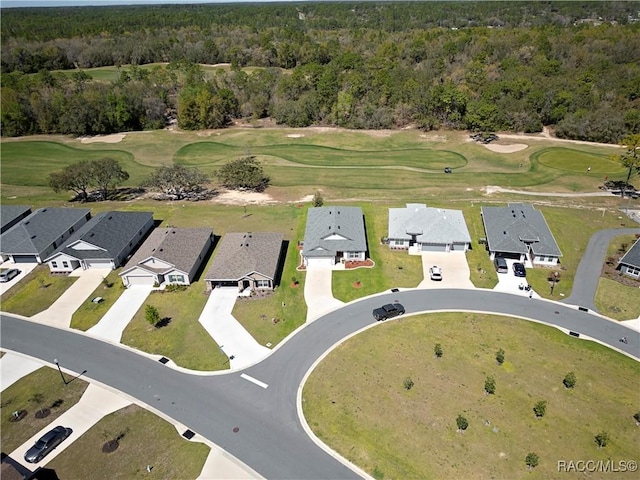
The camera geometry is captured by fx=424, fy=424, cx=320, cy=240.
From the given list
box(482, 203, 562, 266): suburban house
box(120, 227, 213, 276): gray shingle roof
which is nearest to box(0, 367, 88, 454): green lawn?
box(120, 227, 213, 276): gray shingle roof

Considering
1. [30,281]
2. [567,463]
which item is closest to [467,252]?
[567,463]

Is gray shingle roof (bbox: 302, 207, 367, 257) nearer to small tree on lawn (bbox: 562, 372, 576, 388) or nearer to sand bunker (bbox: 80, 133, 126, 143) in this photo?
small tree on lawn (bbox: 562, 372, 576, 388)

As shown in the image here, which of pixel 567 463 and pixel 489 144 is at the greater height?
pixel 489 144

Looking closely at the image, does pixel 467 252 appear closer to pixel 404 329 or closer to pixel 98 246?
pixel 404 329

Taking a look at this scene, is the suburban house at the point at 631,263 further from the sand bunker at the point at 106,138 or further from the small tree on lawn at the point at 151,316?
the sand bunker at the point at 106,138

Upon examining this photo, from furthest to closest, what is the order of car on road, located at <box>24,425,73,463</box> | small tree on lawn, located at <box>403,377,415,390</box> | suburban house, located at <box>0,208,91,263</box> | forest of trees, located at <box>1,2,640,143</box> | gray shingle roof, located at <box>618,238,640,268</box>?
forest of trees, located at <box>1,2,640,143</box> → suburban house, located at <box>0,208,91,263</box> → gray shingle roof, located at <box>618,238,640,268</box> → small tree on lawn, located at <box>403,377,415,390</box> → car on road, located at <box>24,425,73,463</box>

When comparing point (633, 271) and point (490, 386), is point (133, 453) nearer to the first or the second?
point (490, 386)
